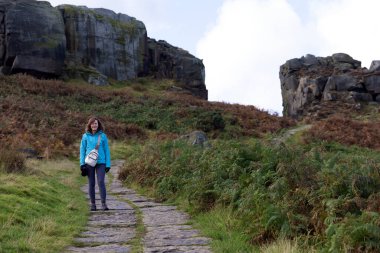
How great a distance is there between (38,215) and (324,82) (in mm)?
40182

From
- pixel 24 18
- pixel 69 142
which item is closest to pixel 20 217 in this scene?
pixel 69 142

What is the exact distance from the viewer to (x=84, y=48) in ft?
172

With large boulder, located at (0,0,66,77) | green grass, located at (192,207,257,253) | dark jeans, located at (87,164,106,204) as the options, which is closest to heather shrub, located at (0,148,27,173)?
dark jeans, located at (87,164,106,204)

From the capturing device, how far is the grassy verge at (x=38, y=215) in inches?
258

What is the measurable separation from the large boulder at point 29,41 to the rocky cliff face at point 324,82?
2300cm

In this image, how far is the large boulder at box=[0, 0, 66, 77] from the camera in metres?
46.1

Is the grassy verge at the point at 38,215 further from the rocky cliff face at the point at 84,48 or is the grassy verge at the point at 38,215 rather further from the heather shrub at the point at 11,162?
the rocky cliff face at the point at 84,48

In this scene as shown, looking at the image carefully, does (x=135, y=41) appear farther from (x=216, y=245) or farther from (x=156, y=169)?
(x=216, y=245)

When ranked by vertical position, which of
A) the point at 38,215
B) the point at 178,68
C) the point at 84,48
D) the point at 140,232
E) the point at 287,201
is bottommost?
the point at 140,232

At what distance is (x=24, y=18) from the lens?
4734 centimetres

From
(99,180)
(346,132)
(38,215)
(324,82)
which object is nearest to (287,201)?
(38,215)

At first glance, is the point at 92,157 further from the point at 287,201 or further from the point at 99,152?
the point at 287,201

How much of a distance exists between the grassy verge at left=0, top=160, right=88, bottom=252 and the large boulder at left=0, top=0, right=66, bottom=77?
114 ft

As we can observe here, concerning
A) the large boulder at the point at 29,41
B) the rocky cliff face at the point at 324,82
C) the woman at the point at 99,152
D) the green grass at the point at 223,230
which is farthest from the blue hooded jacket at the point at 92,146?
the large boulder at the point at 29,41
